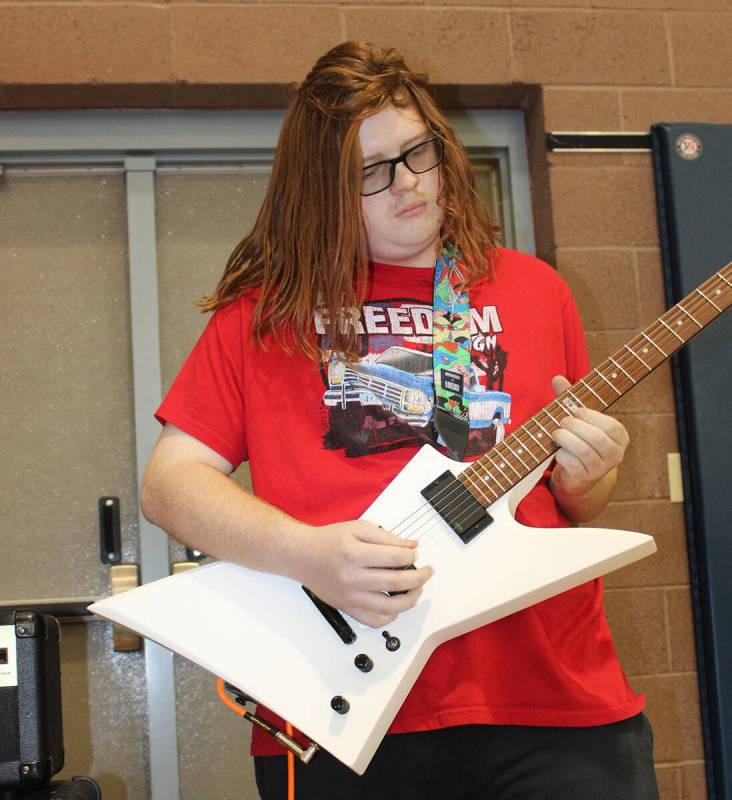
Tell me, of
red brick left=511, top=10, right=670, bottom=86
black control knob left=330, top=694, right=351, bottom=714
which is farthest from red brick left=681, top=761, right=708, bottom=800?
red brick left=511, top=10, right=670, bottom=86

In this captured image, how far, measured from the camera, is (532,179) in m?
2.42

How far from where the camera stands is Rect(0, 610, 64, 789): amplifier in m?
1.46

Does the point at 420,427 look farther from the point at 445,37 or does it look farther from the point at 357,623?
the point at 445,37

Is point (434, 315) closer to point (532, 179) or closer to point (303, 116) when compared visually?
point (303, 116)

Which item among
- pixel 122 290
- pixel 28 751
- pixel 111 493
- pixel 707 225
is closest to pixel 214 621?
pixel 28 751

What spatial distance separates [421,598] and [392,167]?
65 cm

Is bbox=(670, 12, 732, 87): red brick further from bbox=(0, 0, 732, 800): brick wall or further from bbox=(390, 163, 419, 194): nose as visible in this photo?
bbox=(390, 163, 419, 194): nose

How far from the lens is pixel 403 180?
1403 millimetres

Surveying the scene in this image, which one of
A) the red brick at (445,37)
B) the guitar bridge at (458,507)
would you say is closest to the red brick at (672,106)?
the red brick at (445,37)

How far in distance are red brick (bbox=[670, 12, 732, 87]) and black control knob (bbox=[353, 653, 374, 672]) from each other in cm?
184

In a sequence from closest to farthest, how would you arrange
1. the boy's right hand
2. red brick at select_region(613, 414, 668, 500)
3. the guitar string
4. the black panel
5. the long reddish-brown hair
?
the boy's right hand → the guitar string → the long reddish-brown hair → the black panel → red brick at select_region(613, 414, 668, 500)

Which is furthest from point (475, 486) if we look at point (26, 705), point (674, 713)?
point (674, 713)

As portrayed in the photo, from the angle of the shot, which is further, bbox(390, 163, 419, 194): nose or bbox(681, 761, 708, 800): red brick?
bbox(681, 761, 708, 800): red brick

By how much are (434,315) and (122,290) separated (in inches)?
49.6
